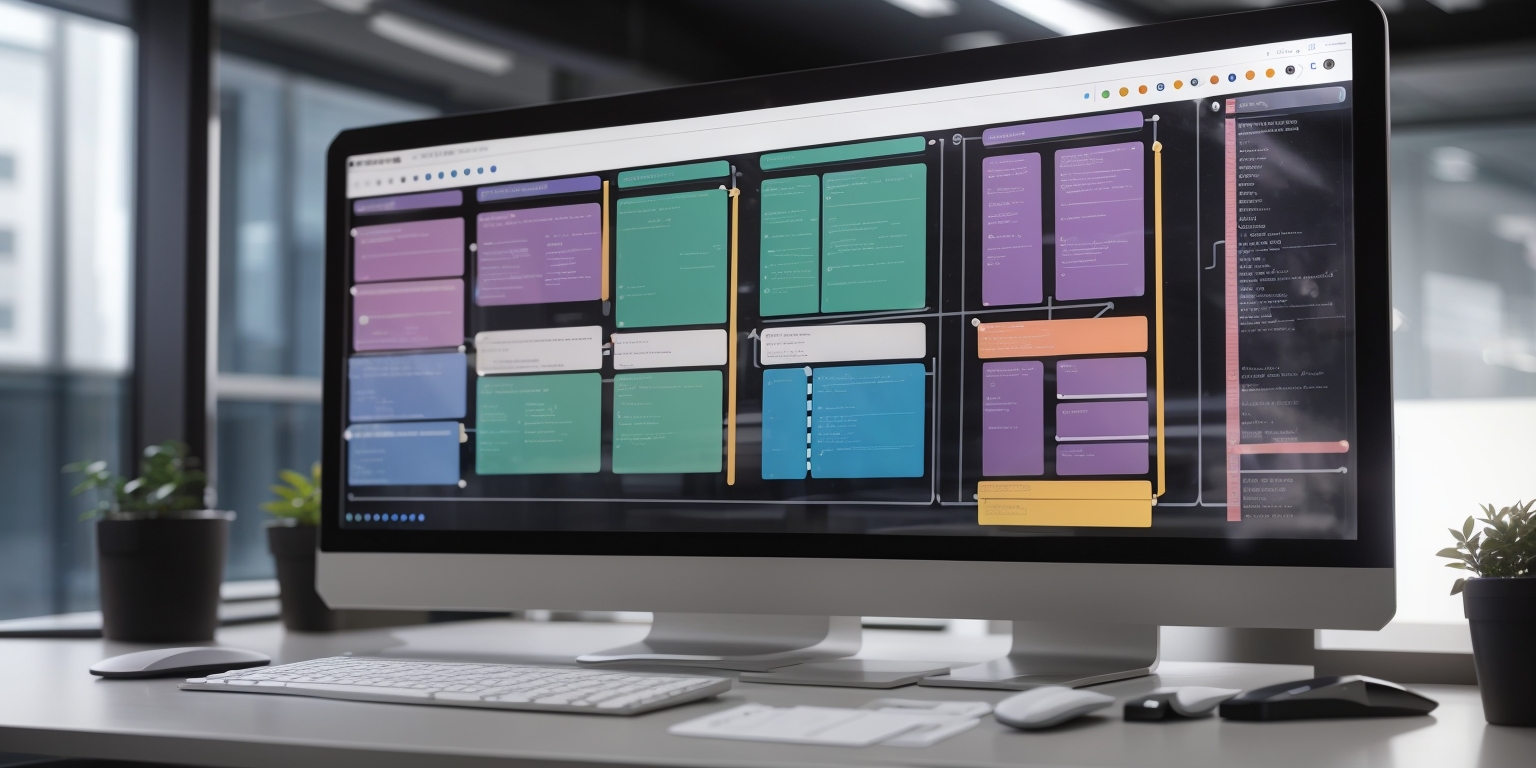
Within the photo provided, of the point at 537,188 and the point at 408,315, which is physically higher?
the point at 537,188

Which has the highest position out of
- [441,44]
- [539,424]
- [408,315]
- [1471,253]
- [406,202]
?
[441,44]

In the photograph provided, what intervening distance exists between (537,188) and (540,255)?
0.23 feet

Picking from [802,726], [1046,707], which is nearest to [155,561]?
[802,726]

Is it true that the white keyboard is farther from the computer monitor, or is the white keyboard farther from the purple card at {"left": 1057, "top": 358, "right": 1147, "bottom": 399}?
the purple card at {"left": 1057, "top": 358, "right": 1147, "bottom": 399}

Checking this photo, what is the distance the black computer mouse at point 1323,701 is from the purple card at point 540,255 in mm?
690

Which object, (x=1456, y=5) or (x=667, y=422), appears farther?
(x=1456, y=5)

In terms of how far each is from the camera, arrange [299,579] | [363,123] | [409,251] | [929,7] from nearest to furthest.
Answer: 1. [409,251]
2. [299,579]
3. [363,123]
4. [929,7]

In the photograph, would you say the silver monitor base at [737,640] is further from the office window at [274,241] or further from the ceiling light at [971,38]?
the ceiling light at [971,38]

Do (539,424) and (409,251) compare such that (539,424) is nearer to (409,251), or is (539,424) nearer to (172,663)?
(409,251)

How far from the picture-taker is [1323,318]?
3.00ft

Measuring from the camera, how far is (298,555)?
1.55m

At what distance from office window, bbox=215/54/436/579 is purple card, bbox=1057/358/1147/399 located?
8.54ft

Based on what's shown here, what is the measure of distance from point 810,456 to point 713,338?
148mm

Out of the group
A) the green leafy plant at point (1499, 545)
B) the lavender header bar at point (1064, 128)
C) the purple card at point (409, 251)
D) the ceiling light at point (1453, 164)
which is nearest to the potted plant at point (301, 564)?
the purple card at point (409, 251)
